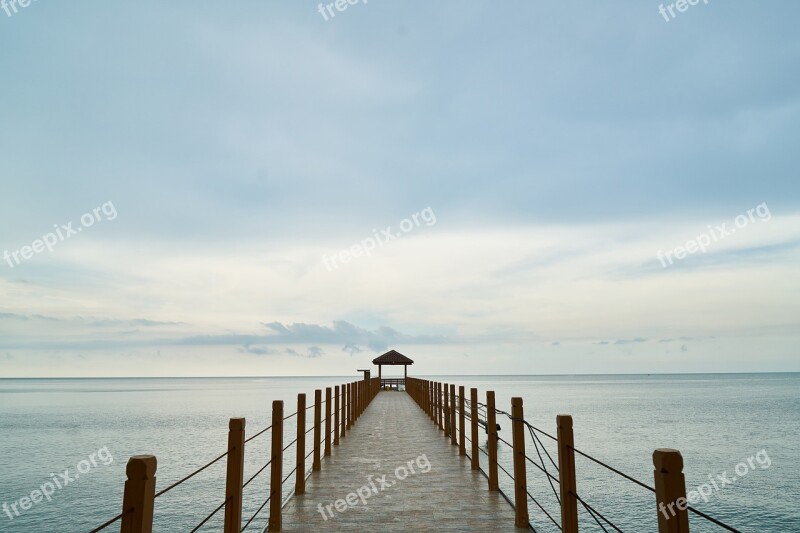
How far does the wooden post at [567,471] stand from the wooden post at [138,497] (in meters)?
2.51

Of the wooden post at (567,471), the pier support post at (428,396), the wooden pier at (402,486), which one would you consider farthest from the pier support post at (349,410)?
the wooden post at (567,471)

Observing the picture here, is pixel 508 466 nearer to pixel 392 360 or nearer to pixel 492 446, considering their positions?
pixel 492 446

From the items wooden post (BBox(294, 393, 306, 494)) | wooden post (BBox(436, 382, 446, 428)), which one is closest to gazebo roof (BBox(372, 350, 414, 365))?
wooden post (BBox(436, 382, 446, 428))

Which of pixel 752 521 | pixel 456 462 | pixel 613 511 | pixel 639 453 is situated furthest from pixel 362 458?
pixel 639 453

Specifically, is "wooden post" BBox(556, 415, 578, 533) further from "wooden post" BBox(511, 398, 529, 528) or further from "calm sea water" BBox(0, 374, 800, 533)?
"calm sea water" BBox(0, 374, 800, 533)

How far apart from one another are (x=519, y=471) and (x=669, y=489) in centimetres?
241

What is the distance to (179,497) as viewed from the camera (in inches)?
551

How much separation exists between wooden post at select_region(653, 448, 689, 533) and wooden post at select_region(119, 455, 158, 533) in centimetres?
209

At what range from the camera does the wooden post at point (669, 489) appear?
91.3 inches

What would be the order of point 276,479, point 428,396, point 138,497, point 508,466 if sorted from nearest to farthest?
point 138,497 < point 276,479 < point 428,396 < point 508,466

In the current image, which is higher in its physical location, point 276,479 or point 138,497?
point 138,497

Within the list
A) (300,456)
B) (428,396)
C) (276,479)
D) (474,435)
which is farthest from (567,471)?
(428,396)

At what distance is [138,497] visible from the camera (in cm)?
226

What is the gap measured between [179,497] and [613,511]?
10347mm
